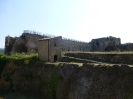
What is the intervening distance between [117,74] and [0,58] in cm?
1705

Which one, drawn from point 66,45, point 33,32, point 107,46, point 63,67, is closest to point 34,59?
point 63,67

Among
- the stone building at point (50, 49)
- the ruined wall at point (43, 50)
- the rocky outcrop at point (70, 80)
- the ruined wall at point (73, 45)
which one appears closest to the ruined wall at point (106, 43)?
the ruined wall at point (73, 45)

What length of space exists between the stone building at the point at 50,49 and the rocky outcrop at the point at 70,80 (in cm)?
172

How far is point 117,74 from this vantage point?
50.5ft

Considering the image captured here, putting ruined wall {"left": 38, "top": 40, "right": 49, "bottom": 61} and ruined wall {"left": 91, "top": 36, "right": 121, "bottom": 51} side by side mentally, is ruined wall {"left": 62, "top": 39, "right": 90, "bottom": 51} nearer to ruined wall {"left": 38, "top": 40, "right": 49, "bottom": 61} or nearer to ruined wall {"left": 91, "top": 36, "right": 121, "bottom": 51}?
ruined wall {"left": 91, "top": 36, "right": 121, "bottom": 51}

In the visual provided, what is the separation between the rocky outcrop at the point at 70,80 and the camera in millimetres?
15031

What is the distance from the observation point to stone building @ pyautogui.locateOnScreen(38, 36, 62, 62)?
24.2 meters

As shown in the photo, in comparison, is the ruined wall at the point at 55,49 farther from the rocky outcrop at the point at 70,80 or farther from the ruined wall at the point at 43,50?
the rocky outcrop at the point at 70,80

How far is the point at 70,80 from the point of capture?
61.5 ft

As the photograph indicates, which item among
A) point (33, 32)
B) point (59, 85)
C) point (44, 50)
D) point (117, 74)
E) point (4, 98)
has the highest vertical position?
point (33, 32)

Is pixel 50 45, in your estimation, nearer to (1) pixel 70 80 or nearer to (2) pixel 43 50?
(2) pixel 43 50

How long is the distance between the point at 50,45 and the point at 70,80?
279 inches

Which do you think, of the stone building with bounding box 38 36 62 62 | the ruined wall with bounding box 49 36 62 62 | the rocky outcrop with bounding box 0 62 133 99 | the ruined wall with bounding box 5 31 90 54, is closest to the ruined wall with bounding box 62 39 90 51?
the ruined wall with bounding box 5 31 90 54

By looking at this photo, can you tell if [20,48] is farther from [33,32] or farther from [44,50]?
[44,50]
